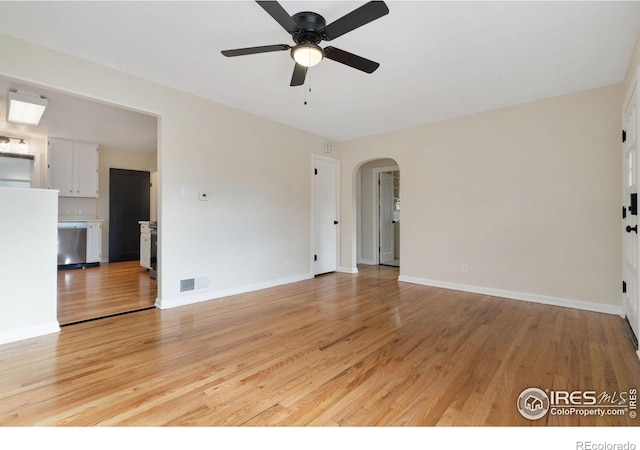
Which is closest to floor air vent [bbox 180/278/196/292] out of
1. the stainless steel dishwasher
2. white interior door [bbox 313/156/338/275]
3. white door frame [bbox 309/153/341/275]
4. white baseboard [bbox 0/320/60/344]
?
white baseboard [bbox 0/320/60/344]

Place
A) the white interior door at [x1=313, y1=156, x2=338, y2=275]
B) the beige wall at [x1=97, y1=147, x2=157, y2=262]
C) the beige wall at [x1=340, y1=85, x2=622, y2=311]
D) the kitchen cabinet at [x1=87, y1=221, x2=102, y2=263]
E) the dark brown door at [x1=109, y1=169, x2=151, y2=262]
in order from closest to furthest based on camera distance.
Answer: the beige wall at [x1=340, y1=85, x2=622, y2=311]
the white interior door at [x1=313, y1=156, x2=338, y2=275]
the kitchen cabinet at [x1=87, y1=221, x2=102, y2=263]
the beige wall at [x1=97, y1=147, x2=157, y2=262]
the dark brown door at [x1=109, y1=169, x2=151, y2=262]

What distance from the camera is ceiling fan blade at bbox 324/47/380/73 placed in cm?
220

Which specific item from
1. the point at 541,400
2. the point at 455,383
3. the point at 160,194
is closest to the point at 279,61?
the point at 160,194

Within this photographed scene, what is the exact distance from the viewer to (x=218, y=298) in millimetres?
3814

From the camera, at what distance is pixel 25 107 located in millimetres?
3717

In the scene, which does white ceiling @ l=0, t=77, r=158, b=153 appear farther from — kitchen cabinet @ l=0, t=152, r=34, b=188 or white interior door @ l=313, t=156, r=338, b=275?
white interior door @ l=313, t=156, r=338, b=275

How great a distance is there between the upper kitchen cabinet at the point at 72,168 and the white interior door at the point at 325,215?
467 cm

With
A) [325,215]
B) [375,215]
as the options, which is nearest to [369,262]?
[375,215]

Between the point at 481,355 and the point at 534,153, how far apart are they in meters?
2.81

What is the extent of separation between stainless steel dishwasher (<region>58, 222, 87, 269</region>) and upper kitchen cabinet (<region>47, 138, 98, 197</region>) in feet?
2.16

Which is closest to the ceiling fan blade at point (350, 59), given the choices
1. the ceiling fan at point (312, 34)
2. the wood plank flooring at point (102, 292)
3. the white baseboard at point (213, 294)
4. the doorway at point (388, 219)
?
the ceiling fan at point (312, 34)

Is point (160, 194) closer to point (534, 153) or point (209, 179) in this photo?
point (209, 179)

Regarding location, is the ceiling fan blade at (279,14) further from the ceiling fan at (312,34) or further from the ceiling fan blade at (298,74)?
the ceiling fan blade at (298,74)

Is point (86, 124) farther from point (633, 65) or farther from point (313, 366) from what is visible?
point (633, 65)
